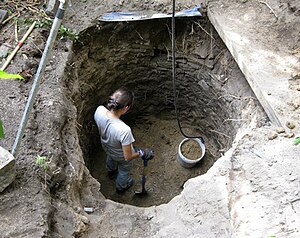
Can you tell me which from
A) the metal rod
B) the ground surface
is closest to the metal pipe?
the ground surface

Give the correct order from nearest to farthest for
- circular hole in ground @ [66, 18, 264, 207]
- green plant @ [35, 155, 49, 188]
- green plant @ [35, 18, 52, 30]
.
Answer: green plant @ [35, 155, 49, 188]
green plant @ [35, 18, 52, 30]
circular hole in ground @ [66, 18, 264, 207]

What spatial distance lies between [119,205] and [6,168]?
1024mm

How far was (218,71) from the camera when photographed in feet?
16.6

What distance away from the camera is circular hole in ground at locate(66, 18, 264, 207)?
4.83m

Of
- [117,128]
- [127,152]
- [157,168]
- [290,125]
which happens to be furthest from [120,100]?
[157,168]

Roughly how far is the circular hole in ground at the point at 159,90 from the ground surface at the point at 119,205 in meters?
0.68

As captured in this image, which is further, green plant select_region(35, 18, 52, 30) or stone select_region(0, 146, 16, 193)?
green plant select_region(35, 18, 52, 30)

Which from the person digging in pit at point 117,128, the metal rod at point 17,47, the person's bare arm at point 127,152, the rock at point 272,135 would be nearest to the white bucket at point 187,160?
the person digging in pit at point 117,128

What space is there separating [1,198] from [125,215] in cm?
99

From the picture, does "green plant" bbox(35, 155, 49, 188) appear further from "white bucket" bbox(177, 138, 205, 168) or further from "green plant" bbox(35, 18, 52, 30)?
"white bucket" bbox(177, 138, 205, 168)

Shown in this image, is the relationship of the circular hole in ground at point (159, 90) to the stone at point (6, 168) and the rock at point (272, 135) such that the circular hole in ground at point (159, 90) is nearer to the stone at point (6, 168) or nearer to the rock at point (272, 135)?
the rock at point (272, 135)

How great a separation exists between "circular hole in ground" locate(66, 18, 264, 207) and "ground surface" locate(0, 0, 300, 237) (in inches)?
26.6

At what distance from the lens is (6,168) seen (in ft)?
10.2

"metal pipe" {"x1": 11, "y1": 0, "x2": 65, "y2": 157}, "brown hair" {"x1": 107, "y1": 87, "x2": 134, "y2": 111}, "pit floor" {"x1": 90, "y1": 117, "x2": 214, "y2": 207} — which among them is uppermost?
"metal pipe" {"x1": 11, "y1": 0, "x2": 65, "y2": 157}
